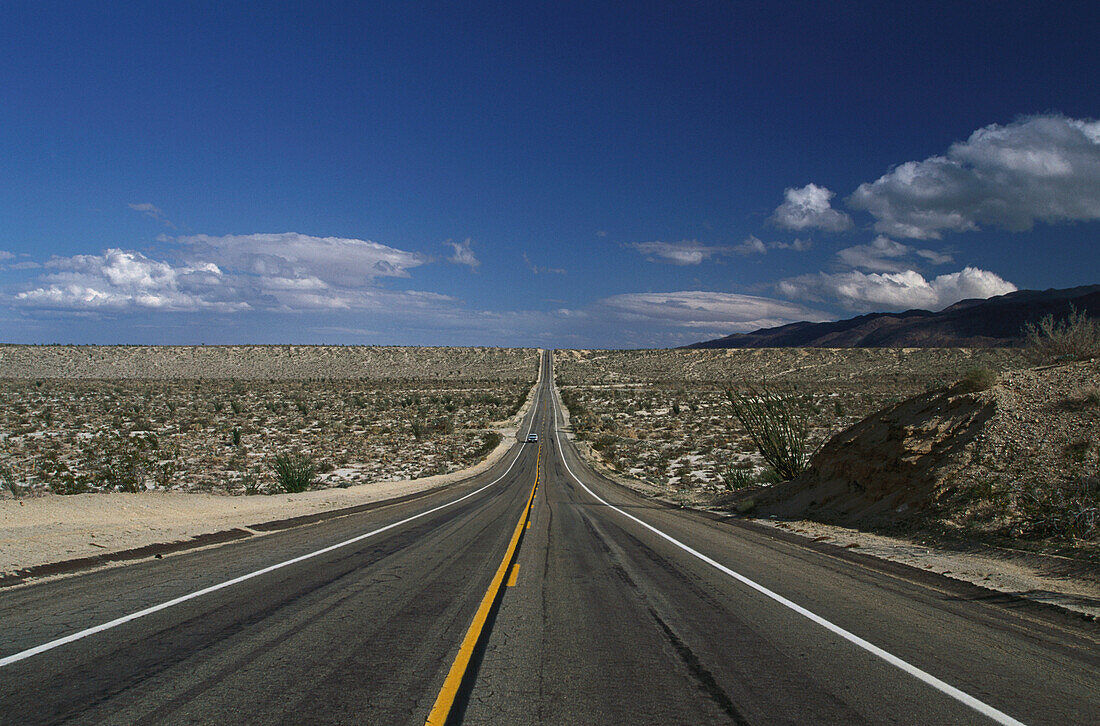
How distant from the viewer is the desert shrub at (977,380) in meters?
14.0

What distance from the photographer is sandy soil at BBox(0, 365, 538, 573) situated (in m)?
9.19

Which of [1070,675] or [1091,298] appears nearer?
[1070,675]

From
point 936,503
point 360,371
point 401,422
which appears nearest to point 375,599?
point 936,503

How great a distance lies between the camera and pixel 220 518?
14.2m

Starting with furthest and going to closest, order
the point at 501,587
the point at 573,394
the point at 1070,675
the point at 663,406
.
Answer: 1. the point at 573,394
2. the point at 663,406
3. the point at 501,587
4. the point at 1070,675

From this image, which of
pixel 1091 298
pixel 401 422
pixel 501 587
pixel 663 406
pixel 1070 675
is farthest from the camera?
pixel 1091 298

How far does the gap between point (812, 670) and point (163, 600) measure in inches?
263

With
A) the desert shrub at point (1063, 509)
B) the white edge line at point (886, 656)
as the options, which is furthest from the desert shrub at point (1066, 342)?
the white edge line at point (886, 656)

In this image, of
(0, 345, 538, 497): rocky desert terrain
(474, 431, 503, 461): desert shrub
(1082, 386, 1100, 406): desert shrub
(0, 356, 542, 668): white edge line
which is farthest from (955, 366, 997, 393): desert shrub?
(474, 431, 503, 461): desert shrub

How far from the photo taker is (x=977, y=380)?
14242 millimetres

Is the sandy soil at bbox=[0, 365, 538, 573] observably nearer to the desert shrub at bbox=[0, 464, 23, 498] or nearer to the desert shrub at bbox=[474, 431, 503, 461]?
the desert shrub at bbox=[0, 464, 23, 498]

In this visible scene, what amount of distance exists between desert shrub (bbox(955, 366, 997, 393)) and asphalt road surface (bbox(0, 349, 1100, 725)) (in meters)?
7.11

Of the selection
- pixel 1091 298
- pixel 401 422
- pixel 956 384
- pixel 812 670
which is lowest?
pixel 401 422

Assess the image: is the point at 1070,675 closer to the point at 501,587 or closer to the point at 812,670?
the point at 812,670
